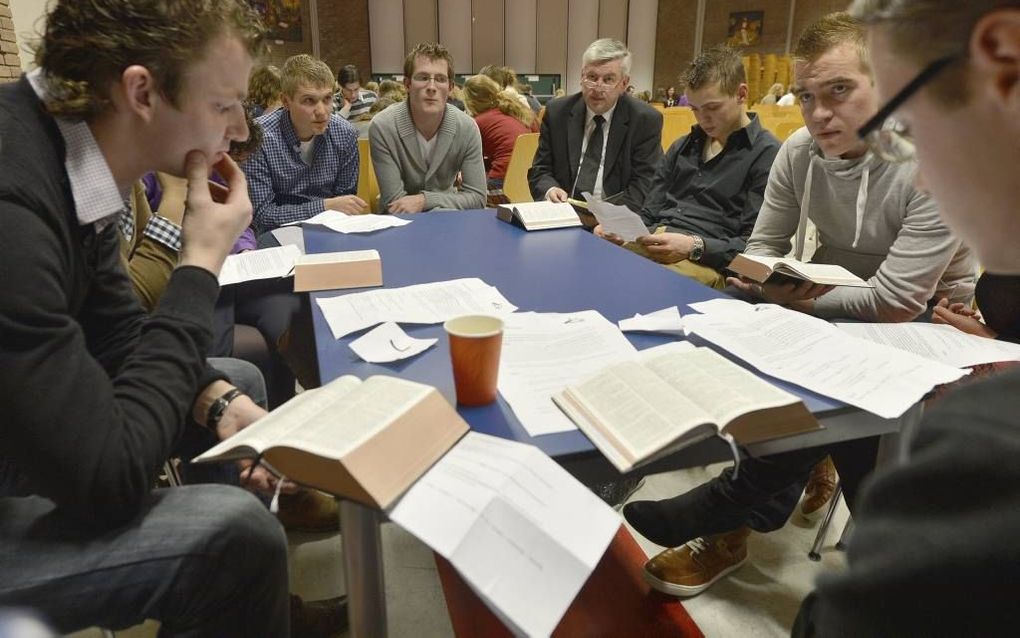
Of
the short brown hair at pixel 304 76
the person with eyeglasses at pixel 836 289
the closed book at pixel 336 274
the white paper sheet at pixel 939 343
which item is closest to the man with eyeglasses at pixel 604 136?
the short brown hair at pixel 304 76

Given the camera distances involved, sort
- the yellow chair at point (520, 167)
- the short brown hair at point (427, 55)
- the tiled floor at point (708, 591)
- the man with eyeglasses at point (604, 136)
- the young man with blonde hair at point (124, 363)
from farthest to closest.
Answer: the yellow chair at point (520, 167) < the man with eyeglasses at point (604, 136) < the short brown hair at point (427, 55) < the tiled floor at point (708, 591) < the young man with blonde hair at point (124, 363)

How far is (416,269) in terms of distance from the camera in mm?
1735

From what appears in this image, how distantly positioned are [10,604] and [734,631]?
56.5 inches

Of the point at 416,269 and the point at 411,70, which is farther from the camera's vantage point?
the point at 411,70

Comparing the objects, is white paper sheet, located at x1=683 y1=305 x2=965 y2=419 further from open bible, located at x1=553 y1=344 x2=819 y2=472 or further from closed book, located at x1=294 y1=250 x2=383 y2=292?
closed book, located at x1=294 y1=250 x2=383 y2=292

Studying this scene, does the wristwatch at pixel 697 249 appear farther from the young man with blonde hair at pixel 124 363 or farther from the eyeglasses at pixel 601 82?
the young man with blonde hair at pixel 124 363

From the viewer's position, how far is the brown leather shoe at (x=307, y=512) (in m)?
1.82

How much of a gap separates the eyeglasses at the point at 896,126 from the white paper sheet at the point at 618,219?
1.37 metres

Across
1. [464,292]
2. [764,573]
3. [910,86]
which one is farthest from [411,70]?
[910,86]

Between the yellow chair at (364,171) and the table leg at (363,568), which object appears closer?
the table leg at (363,568)

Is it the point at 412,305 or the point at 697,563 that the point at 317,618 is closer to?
the point at 412,305

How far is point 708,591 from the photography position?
65.0 inches

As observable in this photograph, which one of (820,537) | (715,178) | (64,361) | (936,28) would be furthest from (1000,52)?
(715,178)

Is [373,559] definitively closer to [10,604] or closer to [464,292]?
[10,604]
